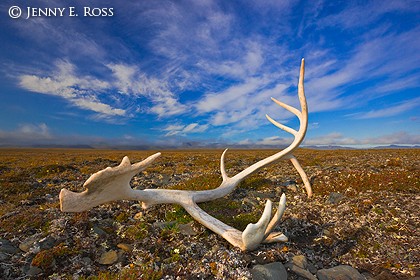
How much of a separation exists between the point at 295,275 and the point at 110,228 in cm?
528

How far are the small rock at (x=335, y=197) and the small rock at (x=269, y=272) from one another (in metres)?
5.51

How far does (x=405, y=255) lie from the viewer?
238 inches

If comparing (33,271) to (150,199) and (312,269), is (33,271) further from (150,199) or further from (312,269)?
(312,269)

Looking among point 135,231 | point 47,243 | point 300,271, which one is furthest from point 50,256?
point 300,271

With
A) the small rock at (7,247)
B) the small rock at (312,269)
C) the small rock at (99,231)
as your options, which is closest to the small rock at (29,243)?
the small rock at (7,247)

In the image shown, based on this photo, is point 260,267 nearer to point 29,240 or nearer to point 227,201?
point 227,201

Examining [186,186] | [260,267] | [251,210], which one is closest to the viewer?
[260,267]

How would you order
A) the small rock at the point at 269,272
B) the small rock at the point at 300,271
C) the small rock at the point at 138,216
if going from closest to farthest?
the small rock at the point at 269,272 < the small rock at the point at 300,271 < the small rock at the point at 138,216

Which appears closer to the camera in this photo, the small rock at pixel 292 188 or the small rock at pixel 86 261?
the small rock at pixel 86 261

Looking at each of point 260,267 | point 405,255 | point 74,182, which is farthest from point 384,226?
point 74,182

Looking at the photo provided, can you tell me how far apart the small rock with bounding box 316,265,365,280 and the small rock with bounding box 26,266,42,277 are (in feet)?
19.9

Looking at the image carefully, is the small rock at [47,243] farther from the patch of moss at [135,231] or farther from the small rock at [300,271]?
the small rock at [300,271]

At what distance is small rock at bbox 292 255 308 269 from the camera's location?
5420 mm

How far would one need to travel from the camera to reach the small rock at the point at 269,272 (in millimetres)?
4832
